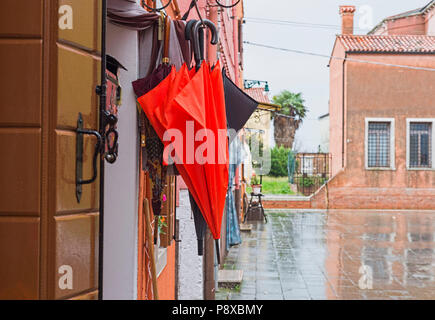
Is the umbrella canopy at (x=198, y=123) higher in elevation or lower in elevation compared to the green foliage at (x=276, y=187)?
higher

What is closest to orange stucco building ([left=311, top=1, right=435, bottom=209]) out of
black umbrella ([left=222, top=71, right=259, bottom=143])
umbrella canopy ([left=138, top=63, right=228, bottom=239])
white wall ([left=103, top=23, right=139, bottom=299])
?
black umbrella ([left=222, top=71, right=259, bottom=143])

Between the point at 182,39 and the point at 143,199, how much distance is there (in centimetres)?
118

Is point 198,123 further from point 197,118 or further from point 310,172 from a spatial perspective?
point 310,172

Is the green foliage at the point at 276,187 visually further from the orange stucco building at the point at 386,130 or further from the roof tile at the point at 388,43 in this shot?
the roof tile at the point at 388,43

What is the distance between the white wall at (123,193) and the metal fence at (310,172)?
80.6 feet

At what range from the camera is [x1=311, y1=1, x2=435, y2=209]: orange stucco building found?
2523 cm

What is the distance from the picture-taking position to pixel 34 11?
251cm

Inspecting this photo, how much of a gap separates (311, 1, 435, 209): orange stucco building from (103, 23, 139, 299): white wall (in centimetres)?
2224

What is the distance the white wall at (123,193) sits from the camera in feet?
11.5

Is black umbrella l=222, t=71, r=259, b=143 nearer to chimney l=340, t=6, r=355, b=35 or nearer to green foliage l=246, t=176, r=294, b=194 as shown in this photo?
green foliage l=246, t=176, r=294, b=194

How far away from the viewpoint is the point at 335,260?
11.5m

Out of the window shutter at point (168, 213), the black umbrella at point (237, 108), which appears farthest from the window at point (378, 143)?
the black umbrella at point (237, 108)

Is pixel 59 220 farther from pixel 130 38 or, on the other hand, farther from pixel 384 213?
pixel 384 213

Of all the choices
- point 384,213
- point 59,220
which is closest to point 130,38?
point 59,220
